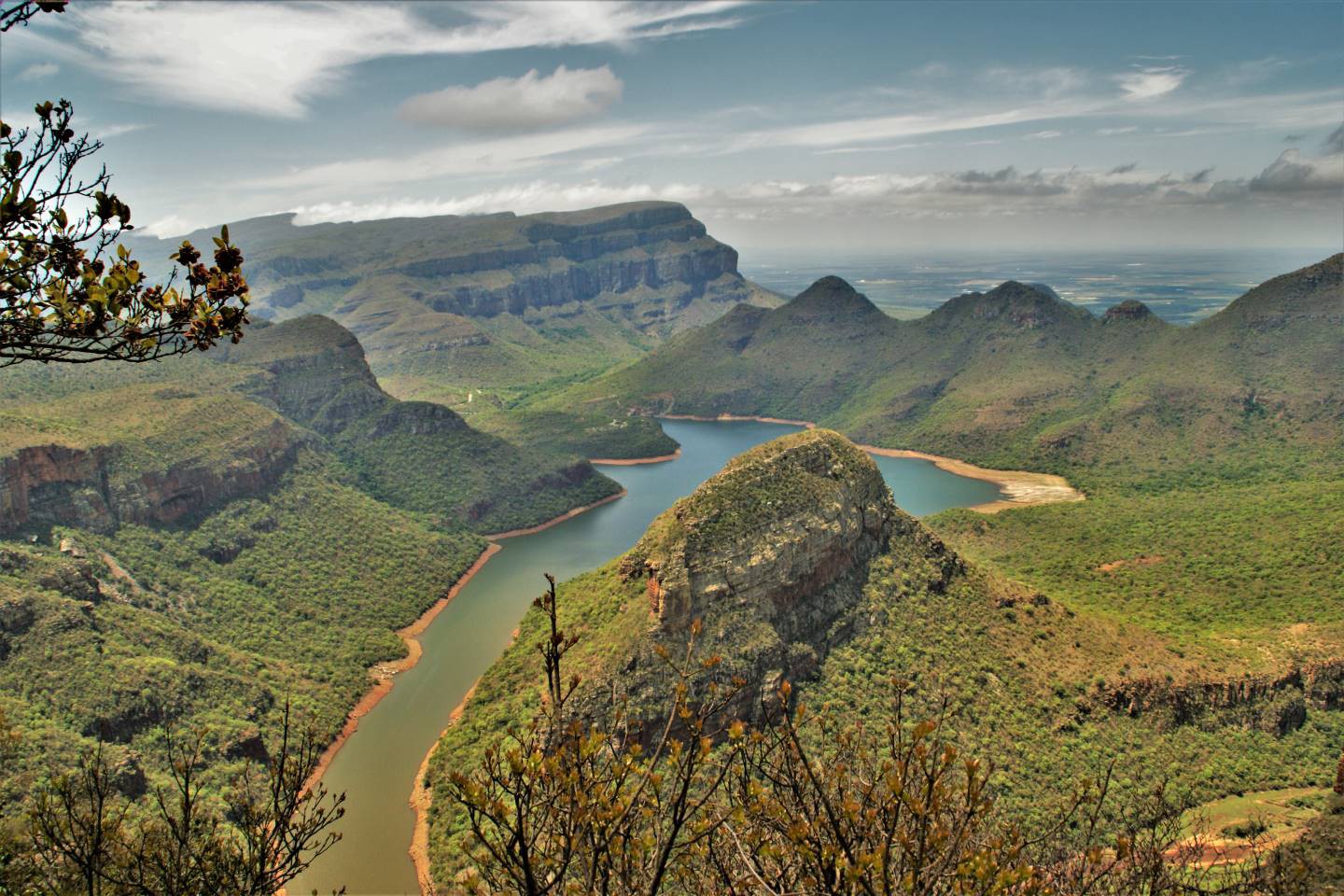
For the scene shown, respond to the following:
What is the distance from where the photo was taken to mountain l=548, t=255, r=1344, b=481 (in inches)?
3147

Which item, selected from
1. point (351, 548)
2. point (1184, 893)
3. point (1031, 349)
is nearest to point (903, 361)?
point (1031, 349)

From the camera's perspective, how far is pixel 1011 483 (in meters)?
80.6

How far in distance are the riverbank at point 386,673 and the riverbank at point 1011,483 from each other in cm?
2848

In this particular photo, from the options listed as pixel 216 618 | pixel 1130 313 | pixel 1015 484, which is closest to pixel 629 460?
pixel 1015 484

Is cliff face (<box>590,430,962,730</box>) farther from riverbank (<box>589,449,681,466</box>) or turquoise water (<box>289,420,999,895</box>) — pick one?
riverbank (<box>589,449,681,466</box>)

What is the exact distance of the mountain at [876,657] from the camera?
28688 mm

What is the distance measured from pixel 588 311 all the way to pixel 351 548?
14929cm

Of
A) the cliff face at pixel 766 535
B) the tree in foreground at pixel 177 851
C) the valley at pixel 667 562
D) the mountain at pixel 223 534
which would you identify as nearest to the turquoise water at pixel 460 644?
the valley at pixel 667 562

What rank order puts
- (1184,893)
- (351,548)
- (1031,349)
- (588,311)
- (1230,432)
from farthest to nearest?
1. (588,311)
2. (1031,349)
3. (1230,432)
4. (351,548)
5. (1184,893)

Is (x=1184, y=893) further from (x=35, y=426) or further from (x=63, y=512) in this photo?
(x=35, y=426)

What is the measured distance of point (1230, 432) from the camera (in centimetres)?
7712

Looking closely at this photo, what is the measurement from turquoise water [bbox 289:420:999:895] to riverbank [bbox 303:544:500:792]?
40cm

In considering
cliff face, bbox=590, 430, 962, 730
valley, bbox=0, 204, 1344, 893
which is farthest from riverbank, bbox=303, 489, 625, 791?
cliff face, bbox=590, 430, 962, 730

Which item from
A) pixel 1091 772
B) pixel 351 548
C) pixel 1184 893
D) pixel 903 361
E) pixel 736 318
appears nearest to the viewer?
pixel 1184 893
